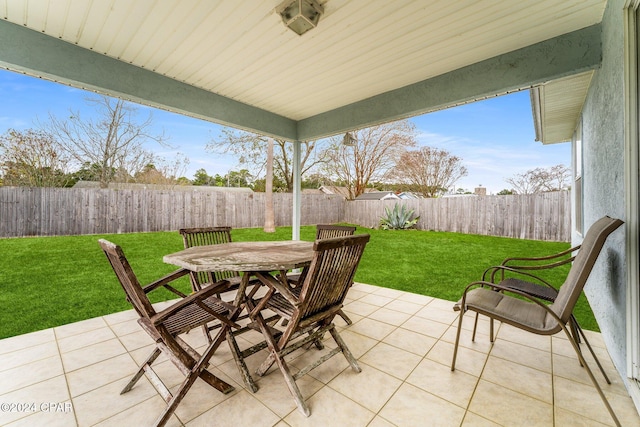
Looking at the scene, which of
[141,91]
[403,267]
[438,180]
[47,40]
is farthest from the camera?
[438,180]

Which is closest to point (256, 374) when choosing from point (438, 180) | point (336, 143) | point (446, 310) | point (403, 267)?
point (446, 310)

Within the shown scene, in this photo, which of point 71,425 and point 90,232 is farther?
point 90,232

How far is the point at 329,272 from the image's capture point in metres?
1.69

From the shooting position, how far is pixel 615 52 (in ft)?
5.97

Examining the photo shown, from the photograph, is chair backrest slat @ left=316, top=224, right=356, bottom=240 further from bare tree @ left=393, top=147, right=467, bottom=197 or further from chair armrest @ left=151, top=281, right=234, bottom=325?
bare tree @ left=393, top=147, right=467, bottom=197

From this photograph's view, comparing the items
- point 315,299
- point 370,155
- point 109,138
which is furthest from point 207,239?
point 370,155

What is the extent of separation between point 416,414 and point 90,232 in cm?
839

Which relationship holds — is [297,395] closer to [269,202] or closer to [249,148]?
[269,202]

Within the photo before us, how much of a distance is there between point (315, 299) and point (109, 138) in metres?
12.6

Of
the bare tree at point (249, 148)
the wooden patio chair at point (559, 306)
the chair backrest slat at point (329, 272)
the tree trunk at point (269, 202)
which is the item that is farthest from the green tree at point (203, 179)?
the wooden patio chair at point (559, 306)

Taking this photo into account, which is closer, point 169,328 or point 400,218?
point 169,328

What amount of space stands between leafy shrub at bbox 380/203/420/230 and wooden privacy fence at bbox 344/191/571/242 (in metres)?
0.23

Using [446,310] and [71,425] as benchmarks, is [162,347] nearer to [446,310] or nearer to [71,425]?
[71,425]

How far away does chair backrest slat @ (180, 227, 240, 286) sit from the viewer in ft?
8.75
